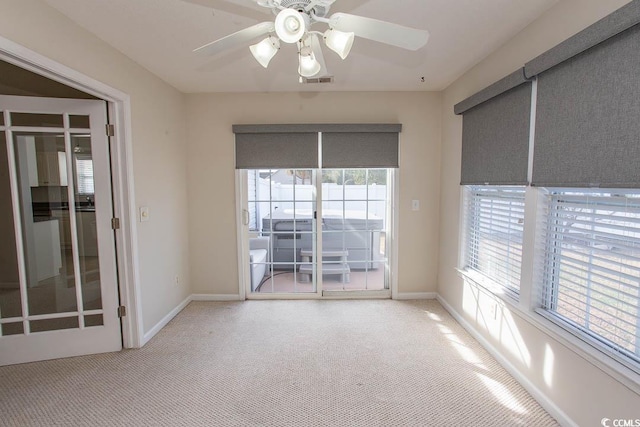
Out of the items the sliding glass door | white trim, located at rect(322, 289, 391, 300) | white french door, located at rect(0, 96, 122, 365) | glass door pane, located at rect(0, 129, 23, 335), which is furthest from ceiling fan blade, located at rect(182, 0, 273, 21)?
white trim, located at rect(322, 289, 391, 300)

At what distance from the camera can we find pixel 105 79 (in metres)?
2.17

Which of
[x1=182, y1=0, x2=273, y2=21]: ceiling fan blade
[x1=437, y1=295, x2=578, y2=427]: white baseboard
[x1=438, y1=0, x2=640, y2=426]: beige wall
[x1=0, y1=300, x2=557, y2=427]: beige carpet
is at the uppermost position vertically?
[x1=182, y1=0, x2=273, y2=21]: ceiling fan blade

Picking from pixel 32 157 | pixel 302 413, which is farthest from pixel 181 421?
pixel 32 157

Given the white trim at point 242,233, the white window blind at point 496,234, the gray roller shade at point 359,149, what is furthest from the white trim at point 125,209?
the white window blind at point 496,234

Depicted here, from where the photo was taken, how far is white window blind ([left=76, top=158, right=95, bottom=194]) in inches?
91.5

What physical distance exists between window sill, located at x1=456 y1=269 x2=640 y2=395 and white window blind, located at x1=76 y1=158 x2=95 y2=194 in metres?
3.35

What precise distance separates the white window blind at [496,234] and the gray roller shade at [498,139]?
0.50 feet

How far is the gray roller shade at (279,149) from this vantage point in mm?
3295

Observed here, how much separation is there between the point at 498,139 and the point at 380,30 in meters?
1.55

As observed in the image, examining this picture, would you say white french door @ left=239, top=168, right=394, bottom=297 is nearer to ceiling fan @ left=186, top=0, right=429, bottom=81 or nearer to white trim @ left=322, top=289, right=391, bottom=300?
white trim @ left=322, top=289, right=391, bottom=300

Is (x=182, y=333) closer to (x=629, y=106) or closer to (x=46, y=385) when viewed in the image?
(x=46, y=385)

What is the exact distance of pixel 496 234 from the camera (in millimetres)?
2426

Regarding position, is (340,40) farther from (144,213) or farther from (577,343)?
(144,213)

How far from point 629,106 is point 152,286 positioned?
3516 mm
